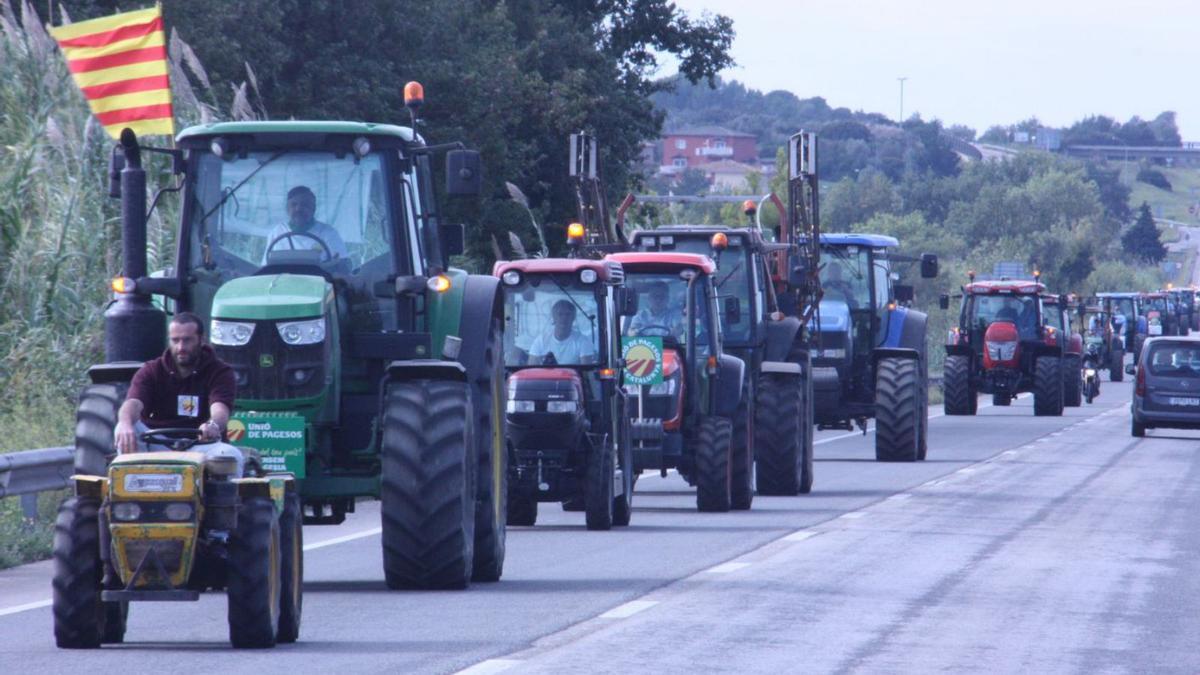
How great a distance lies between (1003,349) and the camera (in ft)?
150

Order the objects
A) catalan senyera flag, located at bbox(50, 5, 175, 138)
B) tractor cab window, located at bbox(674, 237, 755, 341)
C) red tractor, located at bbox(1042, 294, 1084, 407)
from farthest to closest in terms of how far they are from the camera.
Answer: red tractor, located at bbox(1042, 294, 1084, 407), tractor cab window, located at bbox(674, 237, 755, 341), catalan senyera flag, located at bbox(50, 5, 175, 138)

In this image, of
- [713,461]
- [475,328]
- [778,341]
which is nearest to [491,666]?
[475,328]

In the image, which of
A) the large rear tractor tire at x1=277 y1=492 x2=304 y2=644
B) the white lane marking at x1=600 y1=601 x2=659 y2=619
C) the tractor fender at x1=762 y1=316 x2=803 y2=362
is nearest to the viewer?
the large rear tractor tire at x1=277 y1=492 x2=304 y2=644

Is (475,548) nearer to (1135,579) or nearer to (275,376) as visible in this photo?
(275,376)

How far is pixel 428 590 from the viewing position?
532 inches

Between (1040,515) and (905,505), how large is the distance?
4.48 ft

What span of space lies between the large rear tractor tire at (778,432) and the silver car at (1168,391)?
16.6 m

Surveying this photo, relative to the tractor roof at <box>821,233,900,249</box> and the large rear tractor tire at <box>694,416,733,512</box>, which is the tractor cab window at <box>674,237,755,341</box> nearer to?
the large rear tractor tire at <box>694,416,733,512</box>

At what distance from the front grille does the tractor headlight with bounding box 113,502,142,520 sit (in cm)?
252

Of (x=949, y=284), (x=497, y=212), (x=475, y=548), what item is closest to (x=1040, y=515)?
(x=475, y=548)

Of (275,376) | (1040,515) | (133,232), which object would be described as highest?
(133,232)

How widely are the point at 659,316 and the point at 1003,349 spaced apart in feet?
84.8

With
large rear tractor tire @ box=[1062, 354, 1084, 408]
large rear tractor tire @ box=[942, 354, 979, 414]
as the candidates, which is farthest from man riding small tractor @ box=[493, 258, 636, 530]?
large rear tractor tire @ box=[1062, 354, 1084, 408]

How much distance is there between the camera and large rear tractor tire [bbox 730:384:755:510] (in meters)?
20.9
